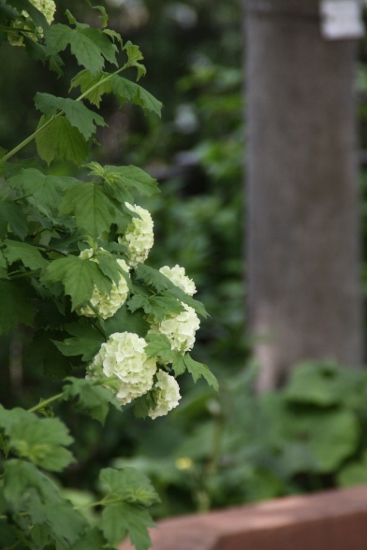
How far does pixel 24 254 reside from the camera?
4.06ft

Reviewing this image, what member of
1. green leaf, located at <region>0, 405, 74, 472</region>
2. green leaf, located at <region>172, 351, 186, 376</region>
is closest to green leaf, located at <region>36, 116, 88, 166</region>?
green leaf, located at <region>172, 351, 186, 376</region>

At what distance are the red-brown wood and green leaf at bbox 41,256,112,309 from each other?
1.38 meters

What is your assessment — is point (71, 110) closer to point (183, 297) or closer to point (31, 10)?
point (31, 10)

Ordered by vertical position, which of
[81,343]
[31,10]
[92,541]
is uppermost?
[31,10]

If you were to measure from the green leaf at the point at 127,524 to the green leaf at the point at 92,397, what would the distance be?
20cm

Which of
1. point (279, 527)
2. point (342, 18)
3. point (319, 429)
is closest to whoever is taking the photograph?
point (279, 527)

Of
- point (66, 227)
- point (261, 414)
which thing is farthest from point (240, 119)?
point (66, 227)

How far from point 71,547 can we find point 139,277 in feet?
1.32

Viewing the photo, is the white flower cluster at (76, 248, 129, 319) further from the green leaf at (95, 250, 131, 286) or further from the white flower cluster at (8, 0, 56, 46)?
the white flower cluster at (8, 0, 56, 46)

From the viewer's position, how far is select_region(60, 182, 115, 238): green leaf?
1251 mm

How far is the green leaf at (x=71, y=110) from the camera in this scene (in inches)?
51.5

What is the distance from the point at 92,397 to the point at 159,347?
0.14m

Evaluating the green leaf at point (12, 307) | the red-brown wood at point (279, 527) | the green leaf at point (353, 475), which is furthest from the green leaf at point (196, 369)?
the green leaf at point (353, 475)

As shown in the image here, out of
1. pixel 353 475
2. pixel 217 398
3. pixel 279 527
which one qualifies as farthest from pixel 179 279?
pixel 353 475
